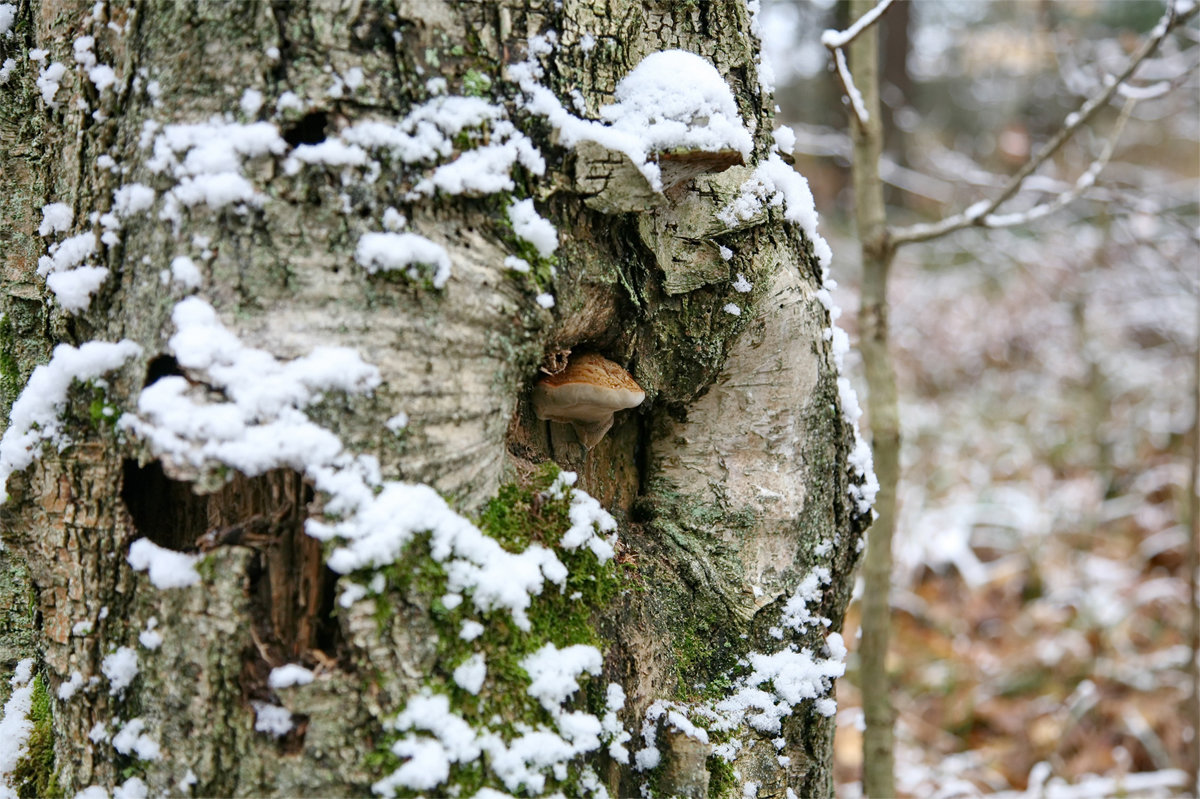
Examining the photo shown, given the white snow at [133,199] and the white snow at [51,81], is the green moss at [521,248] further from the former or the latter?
the white snow at [51,81]

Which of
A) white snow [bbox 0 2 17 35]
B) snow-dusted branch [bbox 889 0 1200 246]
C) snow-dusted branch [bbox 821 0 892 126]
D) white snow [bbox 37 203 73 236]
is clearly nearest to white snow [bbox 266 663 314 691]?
white snow [bbox 37 203 73 236]

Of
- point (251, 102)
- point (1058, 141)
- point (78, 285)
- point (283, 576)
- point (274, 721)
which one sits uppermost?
point (1058, 141)

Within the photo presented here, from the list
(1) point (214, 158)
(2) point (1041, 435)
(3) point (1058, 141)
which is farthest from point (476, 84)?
(2) point (1041, 435)

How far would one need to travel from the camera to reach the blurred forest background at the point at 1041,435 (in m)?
3.36

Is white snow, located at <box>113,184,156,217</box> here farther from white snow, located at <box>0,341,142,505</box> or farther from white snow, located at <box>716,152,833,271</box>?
white snow, located at <box>716,152,833,271</box>

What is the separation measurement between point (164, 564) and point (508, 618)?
0.44 m

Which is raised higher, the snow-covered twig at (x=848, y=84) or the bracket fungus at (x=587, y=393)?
the snow-covered twig at (x=848, y=84)

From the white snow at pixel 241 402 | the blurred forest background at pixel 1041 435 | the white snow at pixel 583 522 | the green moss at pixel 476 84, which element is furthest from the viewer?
the blurred forest background at pixel 1041 435

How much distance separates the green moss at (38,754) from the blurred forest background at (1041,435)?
1627mm

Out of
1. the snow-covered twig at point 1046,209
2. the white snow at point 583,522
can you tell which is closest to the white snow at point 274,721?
the white snow at point 583,522

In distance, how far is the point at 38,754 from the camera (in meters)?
1.23

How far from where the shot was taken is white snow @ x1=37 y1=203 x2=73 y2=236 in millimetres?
1098

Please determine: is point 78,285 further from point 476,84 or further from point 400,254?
point 476,84

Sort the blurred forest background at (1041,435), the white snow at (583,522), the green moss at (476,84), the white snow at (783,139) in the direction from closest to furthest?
1. the green moss at (476,84)
2. the white snow at (583,522)
3. the white snow at (783,139)
4. the blurred forest background at (1041,435)
